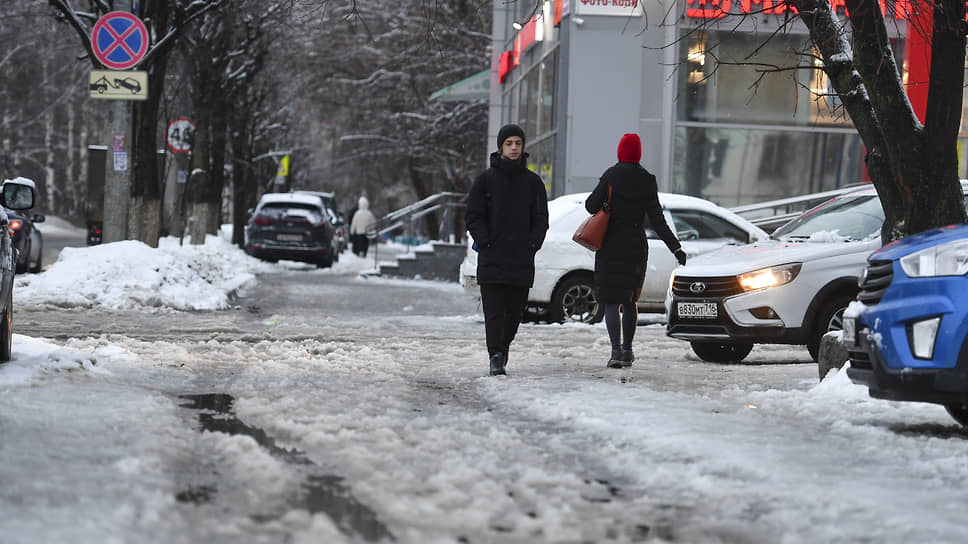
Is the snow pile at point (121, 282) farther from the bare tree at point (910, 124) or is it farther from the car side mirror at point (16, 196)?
the bare tree at point (910, 124)

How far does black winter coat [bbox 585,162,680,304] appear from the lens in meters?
10.4

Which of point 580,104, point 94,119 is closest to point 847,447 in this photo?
point 580,104

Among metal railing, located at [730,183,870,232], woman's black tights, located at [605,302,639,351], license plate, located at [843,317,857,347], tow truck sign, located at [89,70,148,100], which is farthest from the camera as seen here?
metal railing, located at [730,183,870,232]

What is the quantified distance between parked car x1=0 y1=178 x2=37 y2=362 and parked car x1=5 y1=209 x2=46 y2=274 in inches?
460

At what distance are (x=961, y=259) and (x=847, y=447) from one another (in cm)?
106

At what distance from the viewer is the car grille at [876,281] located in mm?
6805

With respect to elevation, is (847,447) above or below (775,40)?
below

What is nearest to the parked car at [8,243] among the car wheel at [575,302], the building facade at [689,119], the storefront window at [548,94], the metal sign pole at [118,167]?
the car wheel at [575,302]

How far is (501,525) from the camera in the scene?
4645mm

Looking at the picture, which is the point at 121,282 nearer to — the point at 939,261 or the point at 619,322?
the point at 619,322

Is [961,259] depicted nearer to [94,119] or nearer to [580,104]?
[580,104]

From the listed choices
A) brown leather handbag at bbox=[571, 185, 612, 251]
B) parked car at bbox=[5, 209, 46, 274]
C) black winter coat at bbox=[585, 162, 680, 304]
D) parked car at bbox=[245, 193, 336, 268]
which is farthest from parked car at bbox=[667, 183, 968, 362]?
parked car at bbox=[245, 193, 336, 268]

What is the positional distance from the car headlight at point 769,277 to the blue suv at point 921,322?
3.81m

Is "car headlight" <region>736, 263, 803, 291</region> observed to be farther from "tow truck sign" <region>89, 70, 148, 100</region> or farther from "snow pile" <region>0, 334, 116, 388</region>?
"tow truck sign" <region>89, 70, 148, 100</region>
